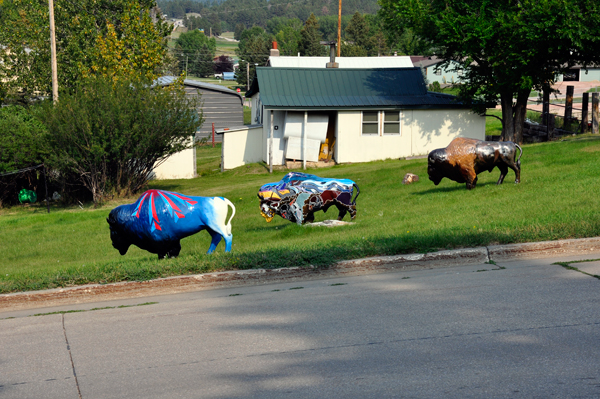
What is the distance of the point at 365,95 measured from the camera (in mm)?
31922

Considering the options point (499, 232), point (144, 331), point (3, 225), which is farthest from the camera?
point (3, 225)

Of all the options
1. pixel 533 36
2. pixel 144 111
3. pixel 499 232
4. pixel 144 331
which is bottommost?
pixel 144 331

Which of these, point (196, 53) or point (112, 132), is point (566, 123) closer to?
point (112, 132)

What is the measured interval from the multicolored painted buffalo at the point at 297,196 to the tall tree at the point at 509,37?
16558 millimetres

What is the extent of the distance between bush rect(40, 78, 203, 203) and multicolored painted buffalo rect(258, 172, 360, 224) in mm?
13280

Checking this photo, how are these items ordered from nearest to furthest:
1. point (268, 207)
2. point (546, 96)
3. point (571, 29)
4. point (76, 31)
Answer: point (268, 207)
point (571, 29)
point (546, 96)
point (76, 31)

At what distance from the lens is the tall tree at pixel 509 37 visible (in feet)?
82.3

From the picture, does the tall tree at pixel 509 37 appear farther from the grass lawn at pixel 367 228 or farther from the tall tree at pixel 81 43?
the tall tree at pixel 81 43

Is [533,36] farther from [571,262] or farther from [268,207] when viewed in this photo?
[571,262]

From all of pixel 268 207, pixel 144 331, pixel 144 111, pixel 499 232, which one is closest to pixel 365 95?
pixel 144 111

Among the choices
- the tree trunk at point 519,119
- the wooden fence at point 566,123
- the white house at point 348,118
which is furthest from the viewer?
the white house at point 348,118

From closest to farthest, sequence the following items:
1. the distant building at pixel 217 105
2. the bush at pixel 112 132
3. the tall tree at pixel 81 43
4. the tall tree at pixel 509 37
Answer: the bush at pixel 112 132 → the tall tree at pixel 509 37 → the tall tree at pixel 81 43 → the distant building at pixel 217 105

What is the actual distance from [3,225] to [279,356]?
1765 cm

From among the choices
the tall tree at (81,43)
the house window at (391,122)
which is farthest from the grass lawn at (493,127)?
the tall tree at (81,43)
